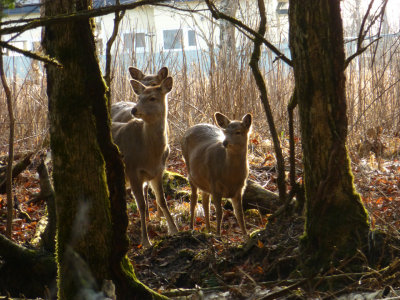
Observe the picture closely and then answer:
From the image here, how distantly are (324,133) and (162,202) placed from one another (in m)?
3.61

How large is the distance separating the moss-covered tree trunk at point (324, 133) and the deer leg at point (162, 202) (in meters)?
3.20

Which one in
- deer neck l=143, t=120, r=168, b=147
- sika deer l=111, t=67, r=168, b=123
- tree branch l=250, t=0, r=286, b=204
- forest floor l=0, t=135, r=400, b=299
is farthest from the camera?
sika deer l=111, t=67, r=168, b=123

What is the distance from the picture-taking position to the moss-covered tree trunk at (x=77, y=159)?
131 inches

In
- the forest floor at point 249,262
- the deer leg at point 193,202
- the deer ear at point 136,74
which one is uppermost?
the deer ear at point 136,74

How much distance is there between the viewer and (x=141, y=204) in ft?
23.8

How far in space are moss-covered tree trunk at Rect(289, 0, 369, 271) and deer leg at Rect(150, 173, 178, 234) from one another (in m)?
3.20

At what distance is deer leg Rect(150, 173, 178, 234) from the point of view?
7.34m

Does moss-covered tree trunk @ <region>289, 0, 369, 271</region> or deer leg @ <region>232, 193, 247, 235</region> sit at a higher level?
moss-covered tree trunk @ <region>289, 0, 369, 271</region>

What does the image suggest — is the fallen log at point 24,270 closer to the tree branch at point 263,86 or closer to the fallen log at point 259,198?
the tree branch at point 263,86

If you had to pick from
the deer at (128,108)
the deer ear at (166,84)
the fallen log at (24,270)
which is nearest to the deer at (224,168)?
the deer ear at (166,84)

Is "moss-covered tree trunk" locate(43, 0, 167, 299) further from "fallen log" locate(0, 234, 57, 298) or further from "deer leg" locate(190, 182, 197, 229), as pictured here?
"deer leg" locate(190, 182, 197, 229)

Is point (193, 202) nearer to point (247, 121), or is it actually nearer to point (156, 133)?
point (156, 133)

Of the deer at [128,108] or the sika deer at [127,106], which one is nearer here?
the deer at [128,108]

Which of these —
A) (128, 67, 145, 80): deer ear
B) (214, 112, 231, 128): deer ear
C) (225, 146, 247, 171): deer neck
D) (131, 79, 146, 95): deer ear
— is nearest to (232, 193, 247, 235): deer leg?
(225, 146, 247, 171): deer neck
